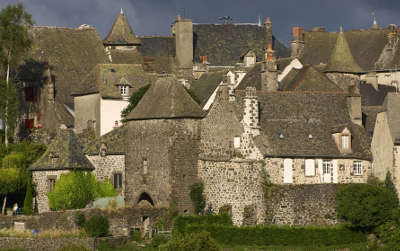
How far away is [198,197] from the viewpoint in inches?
3145

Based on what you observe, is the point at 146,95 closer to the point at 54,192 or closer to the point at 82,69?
the point at 54,192

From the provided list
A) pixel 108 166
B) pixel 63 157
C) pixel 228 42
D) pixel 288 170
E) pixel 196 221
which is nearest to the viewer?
pixel 196 221

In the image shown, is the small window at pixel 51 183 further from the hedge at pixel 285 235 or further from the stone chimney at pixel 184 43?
the stone chimney at pixel 184 43

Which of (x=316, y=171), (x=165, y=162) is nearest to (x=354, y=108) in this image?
(x=316, y=171)

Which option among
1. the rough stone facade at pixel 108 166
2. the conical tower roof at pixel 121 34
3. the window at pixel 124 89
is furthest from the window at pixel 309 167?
the conical tower roof at pixel 121 34

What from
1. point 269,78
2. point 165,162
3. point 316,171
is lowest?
point 316,171

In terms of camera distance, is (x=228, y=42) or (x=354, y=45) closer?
(x=354, y=45)

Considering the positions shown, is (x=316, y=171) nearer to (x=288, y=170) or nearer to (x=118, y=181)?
(x=288, y=170)

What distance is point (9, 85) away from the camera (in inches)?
3728

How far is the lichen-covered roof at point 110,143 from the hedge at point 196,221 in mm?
10329

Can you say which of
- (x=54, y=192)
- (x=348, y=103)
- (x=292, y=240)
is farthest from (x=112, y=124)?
(x=292, y=240)

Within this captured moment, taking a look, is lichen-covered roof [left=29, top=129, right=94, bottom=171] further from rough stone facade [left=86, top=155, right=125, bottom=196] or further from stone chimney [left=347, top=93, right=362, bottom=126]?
stone chimney [left=347, top=93, right=362, bottom=126]

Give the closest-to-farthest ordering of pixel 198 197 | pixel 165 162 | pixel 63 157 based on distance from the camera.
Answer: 1. pixel 198 197
2. pixel 165 162
3. pixel 63 157

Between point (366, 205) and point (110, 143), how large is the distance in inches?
789
